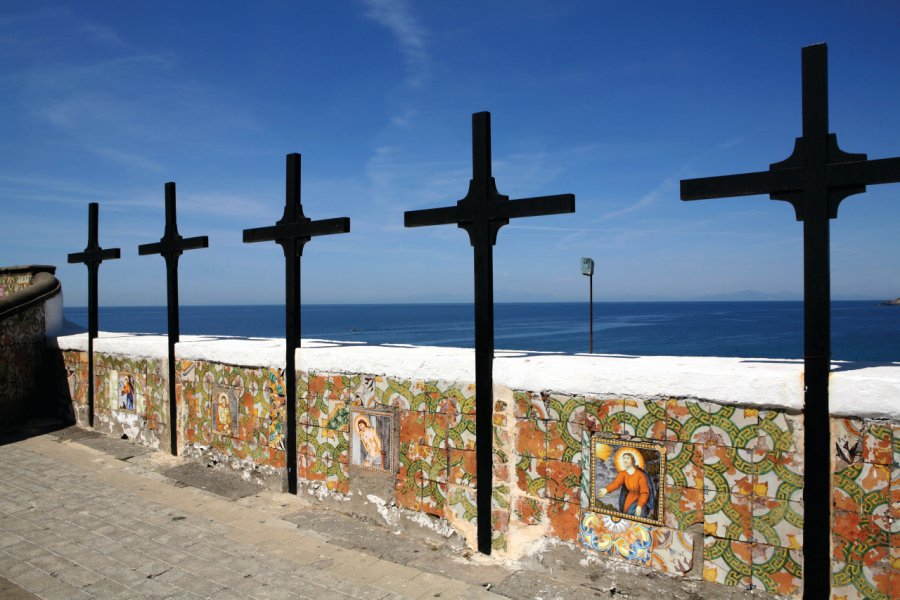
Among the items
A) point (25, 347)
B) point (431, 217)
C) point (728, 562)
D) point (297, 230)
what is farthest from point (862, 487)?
point (25, 347)

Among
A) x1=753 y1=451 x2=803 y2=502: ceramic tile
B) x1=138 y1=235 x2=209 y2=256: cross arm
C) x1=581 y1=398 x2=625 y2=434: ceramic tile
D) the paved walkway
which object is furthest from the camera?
x1=138 y1=235 x2=209 y2=256: cross arm

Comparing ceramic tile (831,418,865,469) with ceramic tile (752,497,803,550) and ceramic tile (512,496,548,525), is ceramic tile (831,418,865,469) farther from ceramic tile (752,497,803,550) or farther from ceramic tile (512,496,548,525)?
ceramic tile (512,496,548,525)

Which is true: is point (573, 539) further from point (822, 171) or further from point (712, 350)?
point (712, 350)

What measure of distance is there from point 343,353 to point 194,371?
304 centimetres

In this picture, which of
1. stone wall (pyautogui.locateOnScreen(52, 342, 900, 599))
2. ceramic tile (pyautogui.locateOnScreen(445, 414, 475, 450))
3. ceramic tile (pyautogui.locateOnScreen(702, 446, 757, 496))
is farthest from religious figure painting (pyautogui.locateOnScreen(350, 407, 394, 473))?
ceramic tile (pyautogui.locateOnScreen(702, 446, 757, 496))

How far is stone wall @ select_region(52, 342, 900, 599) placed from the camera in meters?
4.02

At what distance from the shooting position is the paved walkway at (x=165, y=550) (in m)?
5.00

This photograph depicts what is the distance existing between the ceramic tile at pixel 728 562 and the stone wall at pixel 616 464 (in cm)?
1

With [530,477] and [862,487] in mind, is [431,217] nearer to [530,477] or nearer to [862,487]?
[530,477]

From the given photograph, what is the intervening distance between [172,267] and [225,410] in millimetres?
2438

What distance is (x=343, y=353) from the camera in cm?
672

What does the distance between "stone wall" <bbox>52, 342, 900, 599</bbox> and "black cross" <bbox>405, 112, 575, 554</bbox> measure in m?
0.10

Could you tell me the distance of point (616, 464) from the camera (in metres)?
4.89

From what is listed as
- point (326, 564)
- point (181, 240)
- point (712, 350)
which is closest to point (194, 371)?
point (181, 240)
